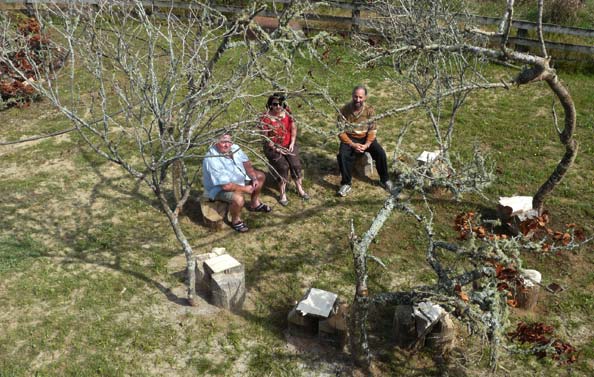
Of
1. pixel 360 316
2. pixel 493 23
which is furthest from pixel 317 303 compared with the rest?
pixel 493 23

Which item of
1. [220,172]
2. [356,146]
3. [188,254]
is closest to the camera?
[188,254]

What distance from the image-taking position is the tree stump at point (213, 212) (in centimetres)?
583

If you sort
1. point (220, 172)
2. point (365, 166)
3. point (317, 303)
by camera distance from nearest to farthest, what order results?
point (317, 303)
point (220, 172)
point (365, 166)

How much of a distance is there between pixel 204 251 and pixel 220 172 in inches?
35.0

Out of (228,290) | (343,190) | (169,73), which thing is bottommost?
(228,290)

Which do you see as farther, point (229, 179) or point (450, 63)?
point (229, 179)

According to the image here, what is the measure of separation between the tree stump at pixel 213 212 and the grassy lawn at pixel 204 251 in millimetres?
104

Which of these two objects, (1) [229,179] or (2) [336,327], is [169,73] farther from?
(2) [336,327]

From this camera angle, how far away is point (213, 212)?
19.2ft

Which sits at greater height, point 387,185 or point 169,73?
point 169,73

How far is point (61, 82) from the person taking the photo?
989 cm

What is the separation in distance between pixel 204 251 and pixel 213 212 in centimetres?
50

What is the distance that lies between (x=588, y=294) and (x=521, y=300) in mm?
796

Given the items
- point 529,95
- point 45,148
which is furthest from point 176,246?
point 529,95
